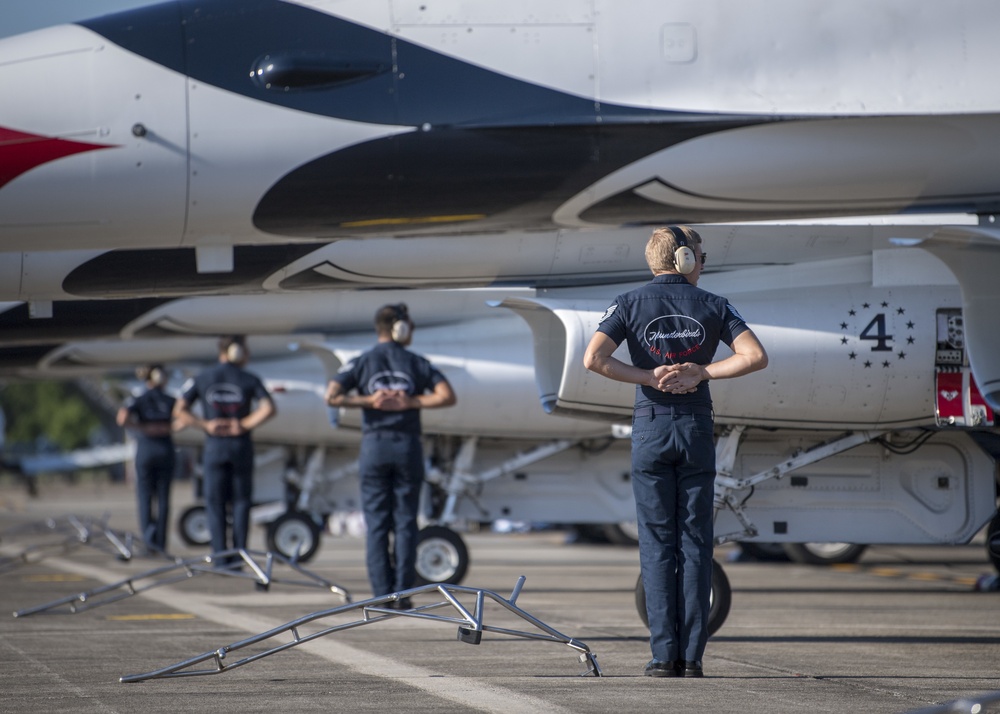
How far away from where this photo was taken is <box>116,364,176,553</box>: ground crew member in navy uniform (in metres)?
13.2

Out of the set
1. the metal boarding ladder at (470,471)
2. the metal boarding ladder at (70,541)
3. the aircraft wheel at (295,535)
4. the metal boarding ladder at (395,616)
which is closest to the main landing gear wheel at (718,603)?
the metal boarding ladder at (395,616)

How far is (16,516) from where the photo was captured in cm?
2512

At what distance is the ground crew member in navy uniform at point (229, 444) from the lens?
10180 millimetres

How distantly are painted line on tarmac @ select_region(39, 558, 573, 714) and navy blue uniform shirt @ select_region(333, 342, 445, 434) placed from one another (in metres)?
1.33

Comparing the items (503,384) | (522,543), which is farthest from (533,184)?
(522,543)

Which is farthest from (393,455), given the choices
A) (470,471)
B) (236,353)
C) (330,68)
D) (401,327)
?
(236,353)

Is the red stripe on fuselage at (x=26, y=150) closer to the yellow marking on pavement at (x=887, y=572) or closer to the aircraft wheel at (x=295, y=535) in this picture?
the aircraft wheel at (x=295, y=535)

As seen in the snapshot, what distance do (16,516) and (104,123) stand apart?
21523 millimetres

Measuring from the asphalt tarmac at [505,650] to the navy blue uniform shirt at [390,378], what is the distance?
1150mm

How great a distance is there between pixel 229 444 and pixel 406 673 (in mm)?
5163

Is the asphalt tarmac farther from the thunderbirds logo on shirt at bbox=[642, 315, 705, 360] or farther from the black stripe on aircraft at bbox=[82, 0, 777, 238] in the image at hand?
the black stripe on aircraft at bbox=[82, 0, 777, 238]

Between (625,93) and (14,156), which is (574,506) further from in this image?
(14,156)

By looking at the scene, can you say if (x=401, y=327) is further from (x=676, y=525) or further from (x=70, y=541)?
(x=70, y=541)

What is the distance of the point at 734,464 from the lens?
296 inches
